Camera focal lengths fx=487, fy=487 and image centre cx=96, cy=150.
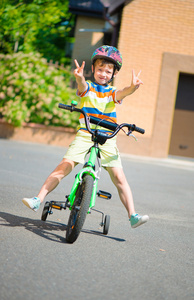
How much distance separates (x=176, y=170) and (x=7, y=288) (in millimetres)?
10309

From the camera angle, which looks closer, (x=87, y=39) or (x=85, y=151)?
(x=85, y=151)

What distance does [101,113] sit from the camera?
4.91 meters

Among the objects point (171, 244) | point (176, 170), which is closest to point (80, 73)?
point (171, 244)

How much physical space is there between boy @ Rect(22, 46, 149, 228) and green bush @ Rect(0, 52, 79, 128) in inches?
396

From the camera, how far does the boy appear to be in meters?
4.83

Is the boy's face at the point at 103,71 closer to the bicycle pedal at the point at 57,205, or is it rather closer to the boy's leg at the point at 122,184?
the boy's leg at the point at 122,184

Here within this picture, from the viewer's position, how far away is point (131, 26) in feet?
50.2

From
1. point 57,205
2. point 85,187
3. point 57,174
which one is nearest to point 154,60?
point 57,174

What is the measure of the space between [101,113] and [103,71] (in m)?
0.43

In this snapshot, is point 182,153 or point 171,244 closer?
point 171,244

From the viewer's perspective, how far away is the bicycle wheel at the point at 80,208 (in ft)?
14.0

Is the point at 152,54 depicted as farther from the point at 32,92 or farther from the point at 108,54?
the point at 108,54

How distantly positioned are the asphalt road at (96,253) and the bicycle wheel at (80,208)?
135 millimetres

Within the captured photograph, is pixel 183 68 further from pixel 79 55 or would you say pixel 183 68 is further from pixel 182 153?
pixel 79 55
